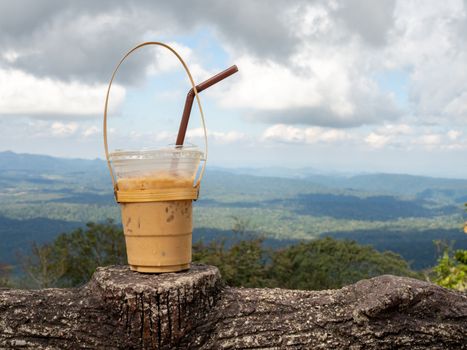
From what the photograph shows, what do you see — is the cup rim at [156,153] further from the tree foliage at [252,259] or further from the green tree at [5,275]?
the green tree at [5,275]

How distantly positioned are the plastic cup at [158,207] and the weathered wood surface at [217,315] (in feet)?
0.48

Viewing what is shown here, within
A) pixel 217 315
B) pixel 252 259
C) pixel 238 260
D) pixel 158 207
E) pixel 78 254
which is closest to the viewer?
pixel 158 207

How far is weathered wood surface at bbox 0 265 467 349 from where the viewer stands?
3.46 m

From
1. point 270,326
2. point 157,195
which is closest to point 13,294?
point 157,195

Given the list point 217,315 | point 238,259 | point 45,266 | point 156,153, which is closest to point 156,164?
point 156,153

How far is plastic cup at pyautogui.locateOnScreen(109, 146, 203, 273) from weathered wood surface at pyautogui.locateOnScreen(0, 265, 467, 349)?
146mm

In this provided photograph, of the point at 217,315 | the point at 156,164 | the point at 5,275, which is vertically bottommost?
the point at 5,275

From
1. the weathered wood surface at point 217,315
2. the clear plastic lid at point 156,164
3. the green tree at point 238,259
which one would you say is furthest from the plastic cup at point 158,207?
the green tree at point 238,259

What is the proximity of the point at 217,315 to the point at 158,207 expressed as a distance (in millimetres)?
883

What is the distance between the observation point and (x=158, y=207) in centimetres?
346

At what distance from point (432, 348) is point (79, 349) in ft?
8.28

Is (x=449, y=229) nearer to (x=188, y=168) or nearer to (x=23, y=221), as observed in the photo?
(x=23, y=221)

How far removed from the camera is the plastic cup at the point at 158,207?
11.4 feet

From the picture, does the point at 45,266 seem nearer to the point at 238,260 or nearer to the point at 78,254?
the point at 78,254
